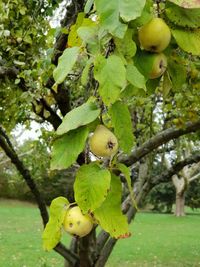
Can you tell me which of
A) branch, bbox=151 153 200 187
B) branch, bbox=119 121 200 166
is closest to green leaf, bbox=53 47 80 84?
branch, bbox=119 121 200 166

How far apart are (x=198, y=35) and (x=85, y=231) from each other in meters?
0.44

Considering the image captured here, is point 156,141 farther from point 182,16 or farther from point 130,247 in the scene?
point 130,247

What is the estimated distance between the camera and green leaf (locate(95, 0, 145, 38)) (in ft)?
2.83

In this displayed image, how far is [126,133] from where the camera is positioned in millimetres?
947

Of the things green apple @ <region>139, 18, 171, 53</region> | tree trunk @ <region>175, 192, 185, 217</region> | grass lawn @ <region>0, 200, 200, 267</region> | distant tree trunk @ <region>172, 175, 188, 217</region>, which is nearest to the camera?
green apple @ <region>139, 18, 171, 53</region>

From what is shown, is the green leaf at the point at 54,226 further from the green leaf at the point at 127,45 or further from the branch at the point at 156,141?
the branch at the point at 156,141

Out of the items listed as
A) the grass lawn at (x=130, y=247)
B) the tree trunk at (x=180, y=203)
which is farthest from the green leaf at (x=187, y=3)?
the tree trunk at (x=180, y=203)

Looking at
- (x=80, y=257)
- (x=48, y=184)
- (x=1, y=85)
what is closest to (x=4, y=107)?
(x=1, y=85)

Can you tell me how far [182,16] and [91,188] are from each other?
0.38m

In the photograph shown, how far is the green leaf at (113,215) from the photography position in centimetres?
95

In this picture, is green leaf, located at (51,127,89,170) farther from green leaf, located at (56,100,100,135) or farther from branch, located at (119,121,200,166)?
branch, located at (119,121,200,166)

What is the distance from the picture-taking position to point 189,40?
→ 1.04m

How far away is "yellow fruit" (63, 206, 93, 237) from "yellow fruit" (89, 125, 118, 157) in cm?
12

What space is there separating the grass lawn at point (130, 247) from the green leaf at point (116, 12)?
7682 mm
